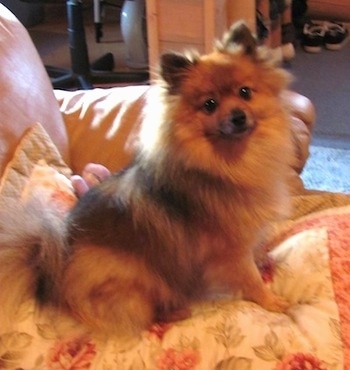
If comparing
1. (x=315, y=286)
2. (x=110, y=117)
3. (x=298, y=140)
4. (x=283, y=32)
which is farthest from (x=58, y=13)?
(x=315, y=286)

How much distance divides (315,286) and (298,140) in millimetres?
461

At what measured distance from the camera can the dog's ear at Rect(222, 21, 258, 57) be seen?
1.42 m

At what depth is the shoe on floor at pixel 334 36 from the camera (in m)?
3.87

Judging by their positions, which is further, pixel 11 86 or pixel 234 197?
pixel 11 86

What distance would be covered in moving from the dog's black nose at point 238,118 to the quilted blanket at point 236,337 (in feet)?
1.13

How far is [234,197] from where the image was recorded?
56.1 inches

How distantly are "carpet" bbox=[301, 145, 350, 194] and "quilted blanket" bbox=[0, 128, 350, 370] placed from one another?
119cm

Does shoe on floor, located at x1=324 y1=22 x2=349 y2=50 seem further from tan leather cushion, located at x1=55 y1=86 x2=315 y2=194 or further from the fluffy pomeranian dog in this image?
the fluffy pomeranian dog

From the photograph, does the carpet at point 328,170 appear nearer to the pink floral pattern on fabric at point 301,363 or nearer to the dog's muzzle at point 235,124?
the dog's muzzle at point 235,124

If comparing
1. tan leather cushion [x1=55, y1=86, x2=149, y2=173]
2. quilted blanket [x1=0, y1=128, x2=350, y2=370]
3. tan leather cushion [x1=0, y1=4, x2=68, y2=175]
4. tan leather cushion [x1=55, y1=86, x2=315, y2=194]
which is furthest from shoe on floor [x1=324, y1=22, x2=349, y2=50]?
quilted blanket [x1=0, y1=128, x2=350, y2=370]

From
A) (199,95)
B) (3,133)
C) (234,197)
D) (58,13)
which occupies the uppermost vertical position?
(199,95)

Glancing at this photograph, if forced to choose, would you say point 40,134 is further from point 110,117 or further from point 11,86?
point 110,117

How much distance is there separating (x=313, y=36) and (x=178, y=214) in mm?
2780

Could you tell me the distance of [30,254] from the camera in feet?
4.41
